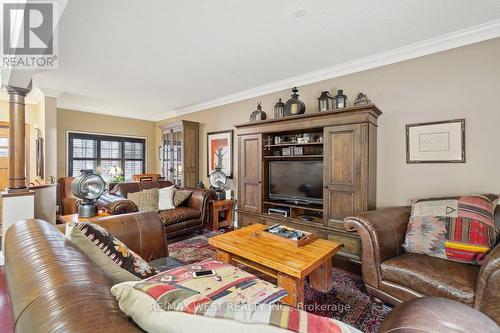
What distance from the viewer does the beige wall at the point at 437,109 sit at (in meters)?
2.25

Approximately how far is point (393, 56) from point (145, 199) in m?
3.80

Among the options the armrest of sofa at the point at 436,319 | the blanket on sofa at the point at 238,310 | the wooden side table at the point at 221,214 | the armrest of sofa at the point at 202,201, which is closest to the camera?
the blanket on sofa at the point at 238,310

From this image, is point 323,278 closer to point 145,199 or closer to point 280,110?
point 280,110

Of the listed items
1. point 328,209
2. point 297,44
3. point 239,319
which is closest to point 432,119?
point 328,209

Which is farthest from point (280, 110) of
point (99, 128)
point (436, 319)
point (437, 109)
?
point (99, 128)

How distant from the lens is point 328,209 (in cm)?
288

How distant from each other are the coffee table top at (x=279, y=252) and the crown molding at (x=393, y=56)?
2.24m

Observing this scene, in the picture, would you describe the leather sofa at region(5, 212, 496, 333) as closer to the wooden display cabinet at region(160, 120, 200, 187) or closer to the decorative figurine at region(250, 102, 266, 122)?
the decorative figurine at region(250, 102, 266, 122)

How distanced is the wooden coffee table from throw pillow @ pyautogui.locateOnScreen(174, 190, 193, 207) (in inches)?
67.2

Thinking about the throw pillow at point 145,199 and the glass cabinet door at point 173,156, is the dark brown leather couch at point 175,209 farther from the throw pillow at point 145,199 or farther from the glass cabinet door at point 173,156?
the glass cabinet door at point 173,156

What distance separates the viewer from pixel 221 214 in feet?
14.2

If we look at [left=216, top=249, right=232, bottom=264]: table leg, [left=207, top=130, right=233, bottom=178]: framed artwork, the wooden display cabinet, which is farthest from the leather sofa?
the wooden display cabinet

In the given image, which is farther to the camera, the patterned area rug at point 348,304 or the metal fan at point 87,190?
the metal fan at point 87,190

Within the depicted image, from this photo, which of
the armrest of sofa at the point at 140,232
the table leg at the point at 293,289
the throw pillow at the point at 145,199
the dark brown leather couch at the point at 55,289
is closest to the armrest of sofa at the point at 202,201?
the throw pillow at the point at 145,199
